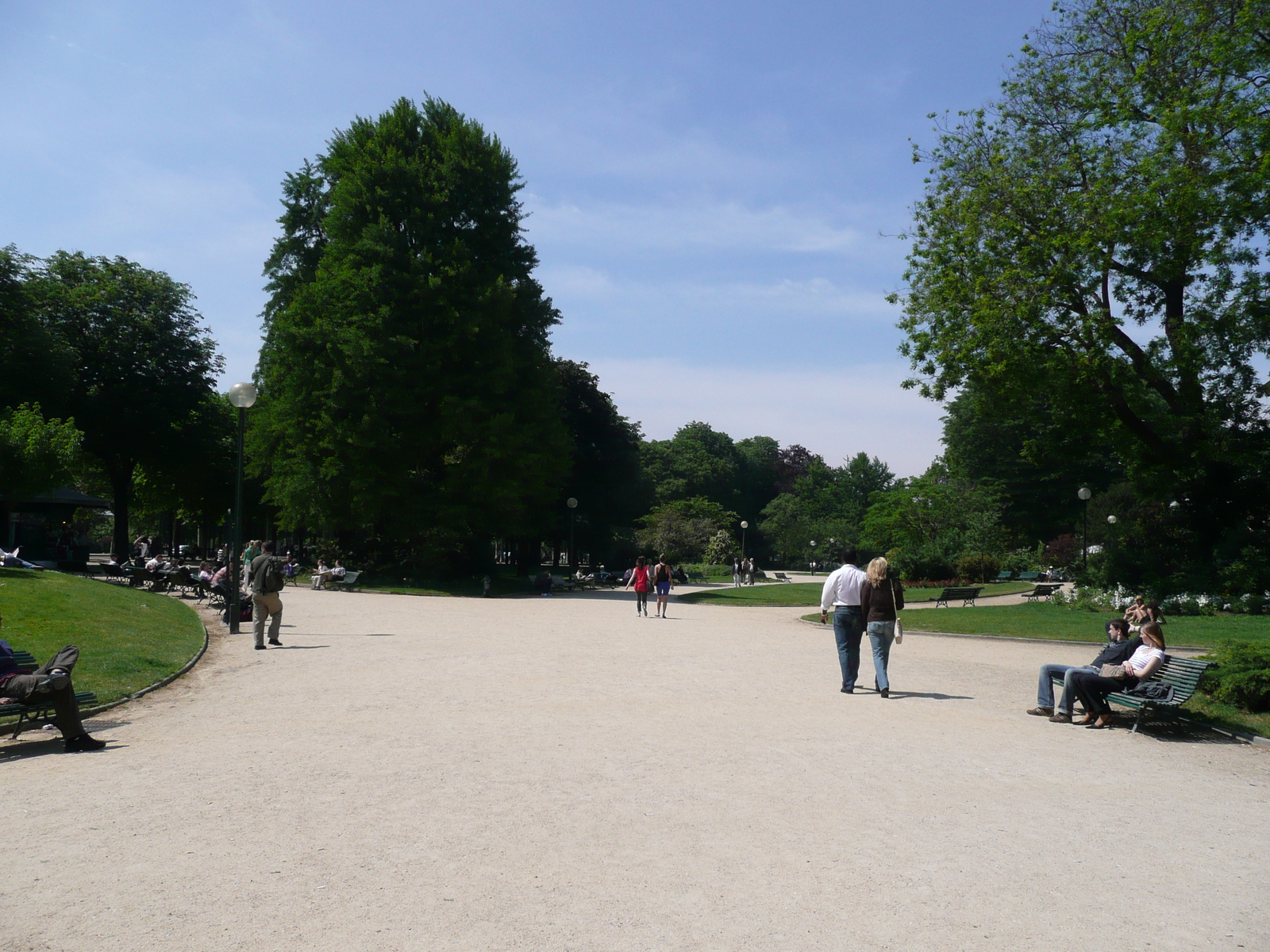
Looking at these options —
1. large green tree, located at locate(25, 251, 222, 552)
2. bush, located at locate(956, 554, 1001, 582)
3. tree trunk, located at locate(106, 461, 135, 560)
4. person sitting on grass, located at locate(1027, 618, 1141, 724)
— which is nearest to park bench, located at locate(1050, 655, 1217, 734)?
person sitting on grass, located at locate(1027, 618, 1141, 724)

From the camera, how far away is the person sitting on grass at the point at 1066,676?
9961 mm

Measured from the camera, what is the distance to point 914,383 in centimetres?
2939

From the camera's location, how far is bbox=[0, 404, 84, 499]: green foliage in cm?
2517

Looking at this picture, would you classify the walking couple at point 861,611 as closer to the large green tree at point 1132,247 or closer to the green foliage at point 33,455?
the large green tree at point 1132,247

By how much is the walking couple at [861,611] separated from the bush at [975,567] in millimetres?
38377

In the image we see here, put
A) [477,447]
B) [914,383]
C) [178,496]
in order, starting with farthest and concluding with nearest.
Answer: [178,496] → [477,447] → [914,383]

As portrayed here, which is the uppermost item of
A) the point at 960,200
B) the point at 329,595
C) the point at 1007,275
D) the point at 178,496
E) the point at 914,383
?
the point at 960,200

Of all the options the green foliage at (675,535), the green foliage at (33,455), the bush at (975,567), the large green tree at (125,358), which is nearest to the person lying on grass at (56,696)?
the green foliage at (33,455)

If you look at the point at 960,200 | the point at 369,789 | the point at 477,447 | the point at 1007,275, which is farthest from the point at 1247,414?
the point at 369,789

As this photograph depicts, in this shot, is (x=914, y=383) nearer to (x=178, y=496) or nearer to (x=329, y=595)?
(x=329, y=595)

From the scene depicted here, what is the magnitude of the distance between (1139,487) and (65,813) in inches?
1203

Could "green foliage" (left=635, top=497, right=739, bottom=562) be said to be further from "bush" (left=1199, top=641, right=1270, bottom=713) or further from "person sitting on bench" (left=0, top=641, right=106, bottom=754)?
"person sitting on bench" (left=0, top=641, right=106, bottom=754)

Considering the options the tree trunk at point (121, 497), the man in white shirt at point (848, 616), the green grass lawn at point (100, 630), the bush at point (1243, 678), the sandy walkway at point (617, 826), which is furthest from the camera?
the tree trunk at point (121, 497)

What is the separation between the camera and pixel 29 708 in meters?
7.56
